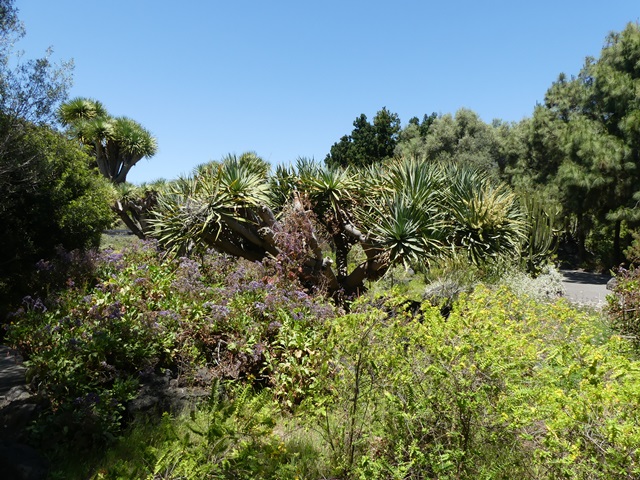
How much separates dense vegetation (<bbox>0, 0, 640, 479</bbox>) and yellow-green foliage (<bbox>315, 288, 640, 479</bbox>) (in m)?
0.02

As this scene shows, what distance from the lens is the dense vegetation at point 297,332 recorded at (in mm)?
3438

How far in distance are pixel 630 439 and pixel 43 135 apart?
9.96 metres

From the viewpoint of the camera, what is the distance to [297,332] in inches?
239

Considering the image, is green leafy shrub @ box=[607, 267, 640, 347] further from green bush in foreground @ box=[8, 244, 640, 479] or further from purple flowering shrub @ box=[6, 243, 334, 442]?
purple flowering shrub @ box=[6, 243, 334, 442]

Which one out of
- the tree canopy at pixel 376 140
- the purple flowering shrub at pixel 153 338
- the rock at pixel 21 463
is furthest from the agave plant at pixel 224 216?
the tree canopy at pixel 376 140

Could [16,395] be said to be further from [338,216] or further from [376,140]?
[376,140]

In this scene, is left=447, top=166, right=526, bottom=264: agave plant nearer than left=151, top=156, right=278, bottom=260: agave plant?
No

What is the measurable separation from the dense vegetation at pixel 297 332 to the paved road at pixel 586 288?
59.6 inches

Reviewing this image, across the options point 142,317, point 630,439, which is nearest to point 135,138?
point 142,317

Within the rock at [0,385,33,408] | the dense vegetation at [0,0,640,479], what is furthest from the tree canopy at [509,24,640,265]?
the rock at [0,385,33,408]

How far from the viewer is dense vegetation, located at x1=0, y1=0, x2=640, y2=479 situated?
11.3 feet

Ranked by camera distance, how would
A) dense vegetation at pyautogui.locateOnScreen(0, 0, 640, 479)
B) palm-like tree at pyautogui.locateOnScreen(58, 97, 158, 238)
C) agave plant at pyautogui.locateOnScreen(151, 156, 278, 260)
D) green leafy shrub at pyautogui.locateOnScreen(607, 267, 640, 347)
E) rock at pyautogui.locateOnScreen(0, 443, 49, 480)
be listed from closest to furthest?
dense vegetation at pyautogui.locateOnScreen(0, 0, 640, 479) → rock at pyautogui.locateOnScreen(0, 443, 49, 480) → green leafy shrub at pyautogui.locateOnScreen(607, 267, 640, 347) → agave plant at pyautogui.locateOnScreen(151, 156, 278, 260) → palm-like tree at pyautogui.locateOnScreen(58, 97, 158, 238)

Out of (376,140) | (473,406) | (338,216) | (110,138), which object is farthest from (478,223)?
(376,140)

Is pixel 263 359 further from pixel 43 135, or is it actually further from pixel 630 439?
pixel 43 135
